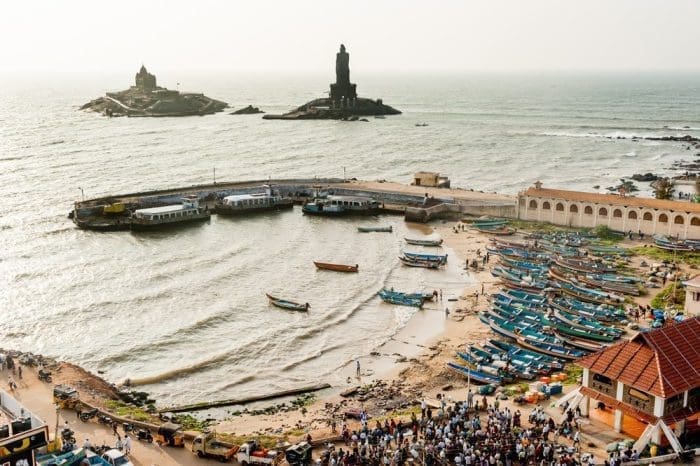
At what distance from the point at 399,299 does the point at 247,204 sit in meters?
36.5

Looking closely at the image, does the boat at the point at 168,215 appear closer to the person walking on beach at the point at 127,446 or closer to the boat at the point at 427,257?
the boat at the point at 427,257

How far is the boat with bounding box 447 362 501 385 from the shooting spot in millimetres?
39688

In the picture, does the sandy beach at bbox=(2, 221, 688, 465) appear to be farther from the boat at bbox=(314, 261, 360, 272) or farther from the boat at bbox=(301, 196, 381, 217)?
the boat at bbox=(301, 196, 381, 217)

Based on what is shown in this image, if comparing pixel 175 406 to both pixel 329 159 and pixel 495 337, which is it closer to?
pixel 495 337

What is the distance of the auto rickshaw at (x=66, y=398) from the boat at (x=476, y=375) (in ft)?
66.6

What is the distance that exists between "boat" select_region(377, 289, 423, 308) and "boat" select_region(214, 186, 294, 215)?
1359 inches

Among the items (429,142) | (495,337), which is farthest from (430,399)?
(429,142)

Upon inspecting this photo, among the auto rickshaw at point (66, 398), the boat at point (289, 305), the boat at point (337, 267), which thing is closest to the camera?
the auto rickshaw at point (66, 398)

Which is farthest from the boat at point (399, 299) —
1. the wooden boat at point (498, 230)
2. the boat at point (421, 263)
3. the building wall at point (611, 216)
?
the building wall at point (611, 216)

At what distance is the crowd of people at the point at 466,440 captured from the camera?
28.4 metres

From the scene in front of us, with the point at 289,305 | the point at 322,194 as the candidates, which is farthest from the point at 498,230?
the point at 289,305

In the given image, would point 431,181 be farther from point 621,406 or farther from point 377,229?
point 621,406

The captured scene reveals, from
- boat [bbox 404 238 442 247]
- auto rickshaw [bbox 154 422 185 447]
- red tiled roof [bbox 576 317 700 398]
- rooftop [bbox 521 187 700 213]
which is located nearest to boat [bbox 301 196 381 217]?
boat [bbox 404 238 442 247]

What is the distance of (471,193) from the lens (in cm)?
8988
